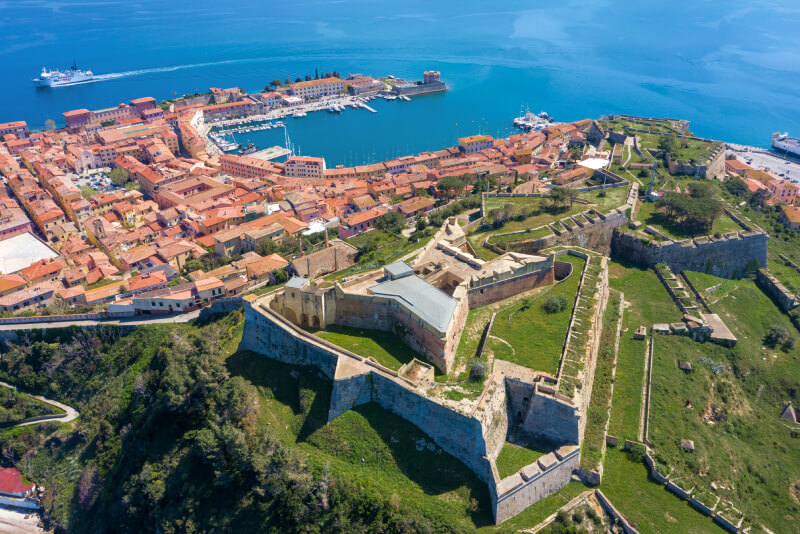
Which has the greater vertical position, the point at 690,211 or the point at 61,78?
the point at 690,211

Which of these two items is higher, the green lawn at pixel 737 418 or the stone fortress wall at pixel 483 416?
the stone fortress wall at pixel 483 416

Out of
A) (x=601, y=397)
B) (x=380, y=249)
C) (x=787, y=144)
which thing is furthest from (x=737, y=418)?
(x=787, y=144)

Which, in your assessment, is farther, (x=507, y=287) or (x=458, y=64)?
(x=458, y=64)

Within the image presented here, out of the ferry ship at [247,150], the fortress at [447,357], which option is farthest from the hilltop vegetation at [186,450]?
the ferry ship at [247,150]

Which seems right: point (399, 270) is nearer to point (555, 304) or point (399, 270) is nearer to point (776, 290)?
point (555, 304)

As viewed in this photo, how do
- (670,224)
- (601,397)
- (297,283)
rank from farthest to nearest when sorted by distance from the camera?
(670,224), (297,283), (601,397)

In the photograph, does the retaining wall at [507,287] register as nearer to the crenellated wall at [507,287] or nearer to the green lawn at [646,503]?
the crenellated wall at [507,287]

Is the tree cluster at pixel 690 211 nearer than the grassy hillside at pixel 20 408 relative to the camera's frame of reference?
No
